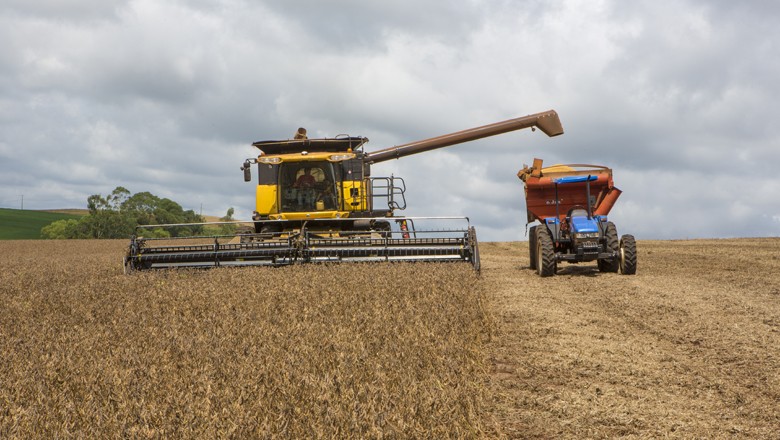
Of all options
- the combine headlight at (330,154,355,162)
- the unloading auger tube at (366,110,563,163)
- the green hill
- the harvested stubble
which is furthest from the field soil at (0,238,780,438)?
the green hill

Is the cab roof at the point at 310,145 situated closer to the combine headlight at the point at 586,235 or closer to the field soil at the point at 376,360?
the field soil at the point at 376,360

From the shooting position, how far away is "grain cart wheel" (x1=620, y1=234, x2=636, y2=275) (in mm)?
12984

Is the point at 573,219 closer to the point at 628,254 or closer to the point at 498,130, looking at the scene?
the point at 628,254

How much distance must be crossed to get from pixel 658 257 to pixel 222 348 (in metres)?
15.1

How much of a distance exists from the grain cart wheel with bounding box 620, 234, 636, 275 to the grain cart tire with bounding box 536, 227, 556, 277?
1.18 m

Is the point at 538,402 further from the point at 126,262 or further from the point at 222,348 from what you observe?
the point at 126,262

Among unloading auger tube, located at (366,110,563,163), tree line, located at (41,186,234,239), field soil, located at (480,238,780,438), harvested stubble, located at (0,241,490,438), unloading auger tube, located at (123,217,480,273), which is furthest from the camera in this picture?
tree line, located at (41,186,234,239)

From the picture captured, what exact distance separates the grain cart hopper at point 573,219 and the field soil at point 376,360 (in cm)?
269

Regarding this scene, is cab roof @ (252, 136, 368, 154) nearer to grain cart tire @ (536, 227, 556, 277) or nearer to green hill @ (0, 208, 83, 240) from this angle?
grain cart tire @ (536, 227, 556, 277)

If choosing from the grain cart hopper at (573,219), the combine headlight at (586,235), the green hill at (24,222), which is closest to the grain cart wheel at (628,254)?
the grain cart hopper at (573,219)

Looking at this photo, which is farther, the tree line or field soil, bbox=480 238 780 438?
the tree line

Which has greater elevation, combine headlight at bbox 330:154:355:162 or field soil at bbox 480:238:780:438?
combine headlight at bbox 330:154:355:162

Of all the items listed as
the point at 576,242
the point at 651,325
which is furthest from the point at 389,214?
the point at 651,325

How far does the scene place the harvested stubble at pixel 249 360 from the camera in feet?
11.6
